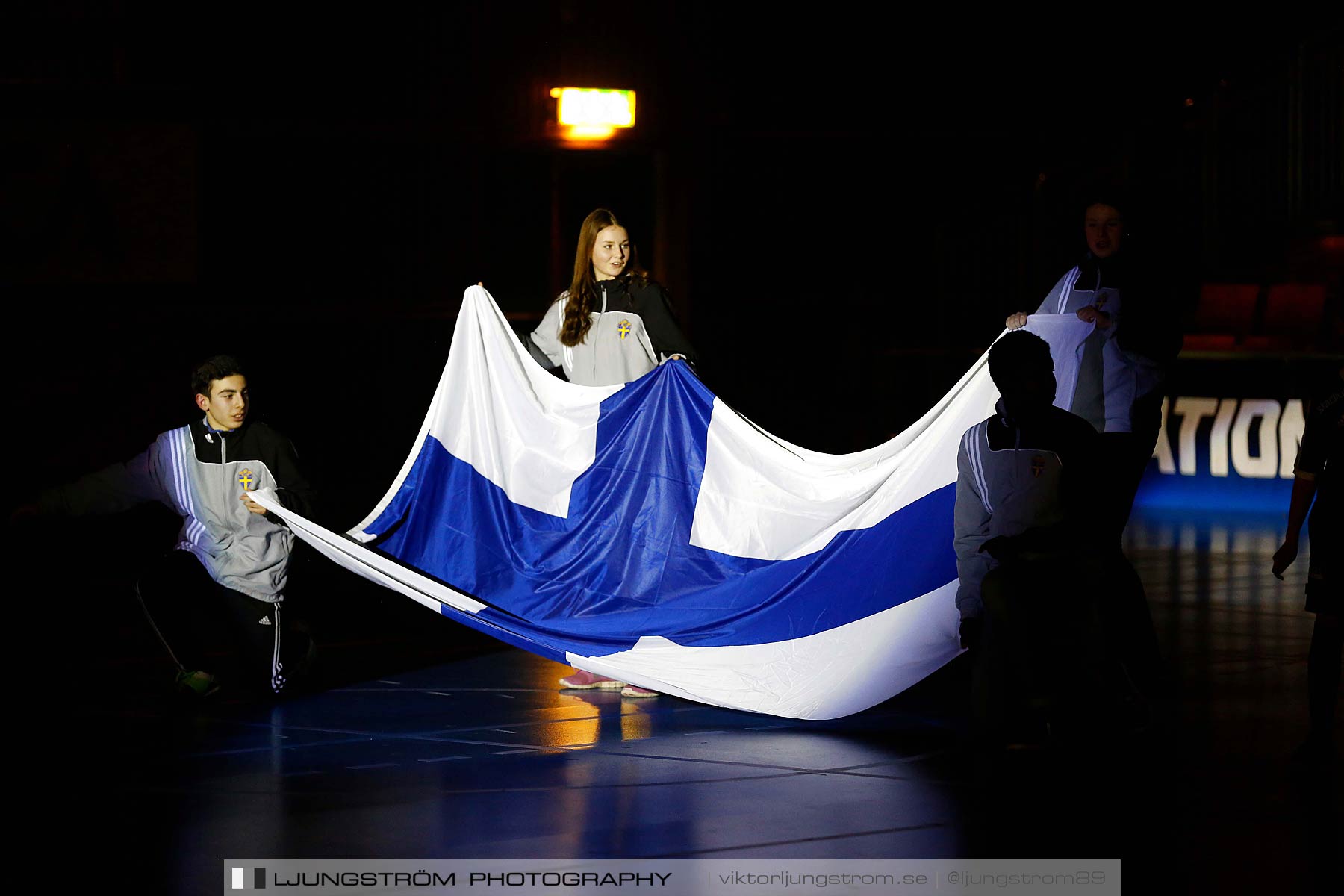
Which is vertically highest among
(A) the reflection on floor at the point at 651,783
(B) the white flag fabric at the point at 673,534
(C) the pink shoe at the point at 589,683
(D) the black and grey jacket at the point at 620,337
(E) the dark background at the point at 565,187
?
(E) the dark background at the point at 565,187

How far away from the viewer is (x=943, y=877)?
3309mm

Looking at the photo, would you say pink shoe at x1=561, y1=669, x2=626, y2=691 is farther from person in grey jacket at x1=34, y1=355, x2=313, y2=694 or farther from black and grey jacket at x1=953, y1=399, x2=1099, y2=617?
black and grey jacket at x1=953, y1=399, x2=1099, y2=617

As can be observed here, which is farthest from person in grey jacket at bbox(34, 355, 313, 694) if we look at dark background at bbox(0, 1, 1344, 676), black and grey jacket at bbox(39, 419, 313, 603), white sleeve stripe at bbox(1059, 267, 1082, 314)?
dark background at bbox(0, 1, 1344, 676)

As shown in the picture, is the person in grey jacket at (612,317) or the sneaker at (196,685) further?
the person in grey jacket at (612,317)

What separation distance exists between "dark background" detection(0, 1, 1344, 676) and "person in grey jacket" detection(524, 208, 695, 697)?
5.53 meters

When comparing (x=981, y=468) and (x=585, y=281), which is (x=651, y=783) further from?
(x=585, y=281)

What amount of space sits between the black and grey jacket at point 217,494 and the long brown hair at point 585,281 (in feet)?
3.81

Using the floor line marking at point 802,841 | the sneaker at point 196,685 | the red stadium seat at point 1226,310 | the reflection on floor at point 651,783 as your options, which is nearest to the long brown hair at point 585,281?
the reflection on floor at point 651,783

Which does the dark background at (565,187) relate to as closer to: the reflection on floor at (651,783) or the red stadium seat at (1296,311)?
the red stadium seat at (1296,311)

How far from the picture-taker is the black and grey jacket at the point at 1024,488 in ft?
13.8

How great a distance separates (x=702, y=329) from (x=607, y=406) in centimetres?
775

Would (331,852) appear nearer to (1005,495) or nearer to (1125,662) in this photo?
(1005,495)

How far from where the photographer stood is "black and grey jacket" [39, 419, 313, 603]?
5.22 m

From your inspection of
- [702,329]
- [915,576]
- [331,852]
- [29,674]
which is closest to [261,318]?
[702,329]
